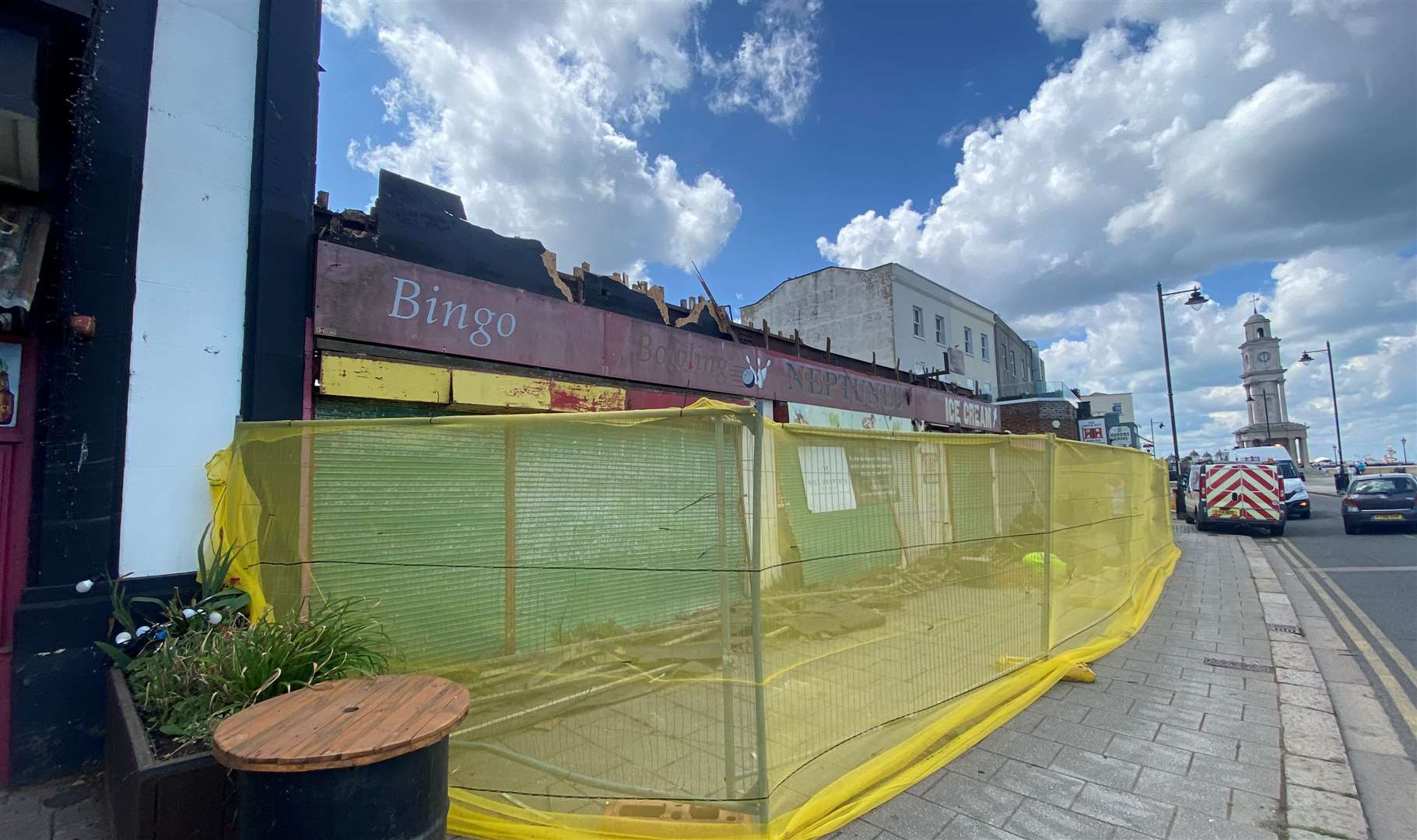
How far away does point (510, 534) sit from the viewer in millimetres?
3613

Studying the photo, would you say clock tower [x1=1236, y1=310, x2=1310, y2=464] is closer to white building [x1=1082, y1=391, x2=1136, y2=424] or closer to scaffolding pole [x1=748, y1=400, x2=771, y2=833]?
white building [x1=1082, y1=391, x2=1136, y2=424]

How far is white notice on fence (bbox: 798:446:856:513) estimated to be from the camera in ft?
12.3

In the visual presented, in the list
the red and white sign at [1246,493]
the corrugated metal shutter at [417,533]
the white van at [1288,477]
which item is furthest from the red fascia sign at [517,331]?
the white van at [1288,477]

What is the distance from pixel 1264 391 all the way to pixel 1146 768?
8187cm

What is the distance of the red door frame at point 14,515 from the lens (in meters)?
3.71

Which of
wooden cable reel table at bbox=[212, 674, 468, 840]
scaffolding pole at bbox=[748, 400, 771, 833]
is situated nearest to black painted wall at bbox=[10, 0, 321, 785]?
wooden cable reel table at bbox=[212, 674, 468, 840]

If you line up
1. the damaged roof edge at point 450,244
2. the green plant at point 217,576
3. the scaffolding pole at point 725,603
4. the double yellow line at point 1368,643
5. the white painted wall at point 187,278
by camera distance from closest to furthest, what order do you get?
the scaffolding pole at point 725,603
the green plant at point 217,576
the white painted wall at point 187,278
the double yellow line at point 1368,643
the damaged roof edge at point 450,244

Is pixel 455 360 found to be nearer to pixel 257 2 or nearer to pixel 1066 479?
pixel 257 2

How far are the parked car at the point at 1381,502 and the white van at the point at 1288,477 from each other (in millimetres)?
1803

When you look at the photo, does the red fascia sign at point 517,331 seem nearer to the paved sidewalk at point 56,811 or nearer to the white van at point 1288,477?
the paved sidewalk at point 56,811

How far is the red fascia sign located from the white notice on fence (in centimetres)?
367

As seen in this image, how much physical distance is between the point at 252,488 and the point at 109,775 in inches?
66.5

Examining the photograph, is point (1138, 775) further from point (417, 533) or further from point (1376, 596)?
point (1376, 596)

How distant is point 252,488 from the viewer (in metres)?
4.28
